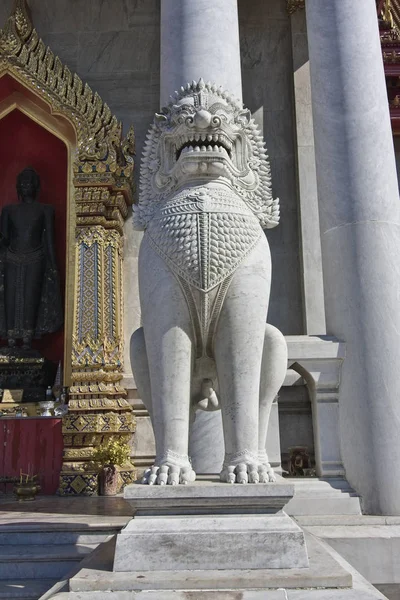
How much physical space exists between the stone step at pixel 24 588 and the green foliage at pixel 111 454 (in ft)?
10.4

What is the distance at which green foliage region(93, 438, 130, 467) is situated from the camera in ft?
22.0

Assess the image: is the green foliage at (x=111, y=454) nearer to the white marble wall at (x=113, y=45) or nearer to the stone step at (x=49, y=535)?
the stone step at (x=49, y=535)

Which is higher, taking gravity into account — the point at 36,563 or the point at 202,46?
the point at 202,46

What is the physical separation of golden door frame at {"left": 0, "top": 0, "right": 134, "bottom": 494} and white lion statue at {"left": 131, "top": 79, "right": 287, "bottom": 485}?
3.91 m

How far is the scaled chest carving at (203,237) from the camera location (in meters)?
3.18

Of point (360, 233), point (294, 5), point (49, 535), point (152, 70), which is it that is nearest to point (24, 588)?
point (49, 535)

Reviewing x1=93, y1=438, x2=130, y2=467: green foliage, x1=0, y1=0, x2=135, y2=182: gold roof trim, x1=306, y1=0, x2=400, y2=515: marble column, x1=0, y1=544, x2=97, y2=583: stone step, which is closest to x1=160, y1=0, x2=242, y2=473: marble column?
x1=306, y1=0, x2=400, y2=515: marble column

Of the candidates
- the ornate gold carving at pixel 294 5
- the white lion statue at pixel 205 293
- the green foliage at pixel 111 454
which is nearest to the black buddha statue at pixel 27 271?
the green foliage at pixel 111 454

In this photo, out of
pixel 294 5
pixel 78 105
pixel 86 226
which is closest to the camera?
pixel 86 226

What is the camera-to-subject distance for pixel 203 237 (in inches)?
126

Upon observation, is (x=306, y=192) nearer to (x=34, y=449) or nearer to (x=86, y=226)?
(x=86, y=226)

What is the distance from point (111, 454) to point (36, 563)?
10.1 feet

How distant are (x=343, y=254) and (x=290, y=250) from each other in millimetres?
3187

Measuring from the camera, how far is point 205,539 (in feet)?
8.87
